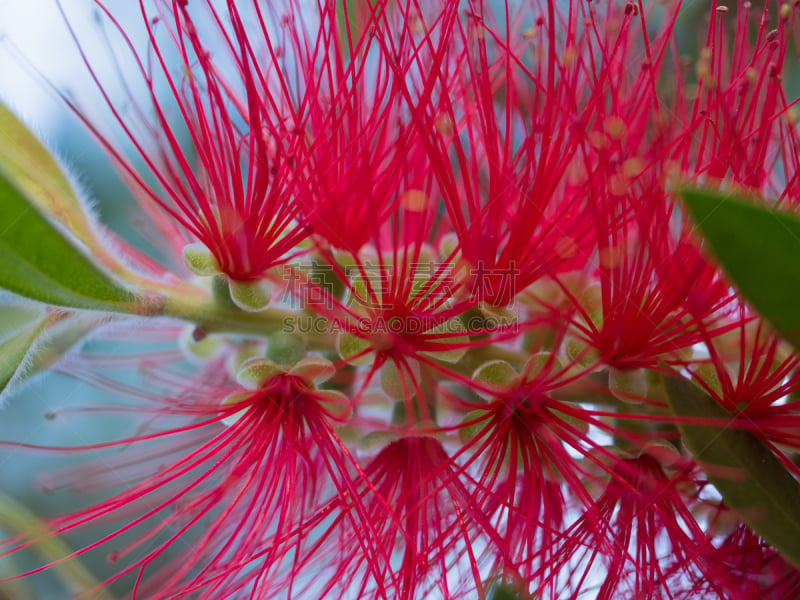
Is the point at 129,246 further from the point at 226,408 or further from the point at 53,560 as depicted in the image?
the point at 53,560

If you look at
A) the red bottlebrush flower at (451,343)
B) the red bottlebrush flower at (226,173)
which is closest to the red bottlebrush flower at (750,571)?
the red bottlebrush flower at (451,343)

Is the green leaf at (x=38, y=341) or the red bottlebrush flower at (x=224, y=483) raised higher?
the green leaf at (x=38, y=341)

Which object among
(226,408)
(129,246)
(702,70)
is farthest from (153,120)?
(702,70)

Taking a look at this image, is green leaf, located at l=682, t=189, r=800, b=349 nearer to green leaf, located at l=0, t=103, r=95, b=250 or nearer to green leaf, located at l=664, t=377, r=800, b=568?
green leaf, located at l=664, t=377, r=800, b=568

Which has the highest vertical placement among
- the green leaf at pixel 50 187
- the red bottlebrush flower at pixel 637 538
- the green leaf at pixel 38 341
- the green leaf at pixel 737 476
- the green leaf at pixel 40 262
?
the green leaf at pixel 50 187

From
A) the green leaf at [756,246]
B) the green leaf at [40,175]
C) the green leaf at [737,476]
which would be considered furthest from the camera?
the green leaf at [40,175]

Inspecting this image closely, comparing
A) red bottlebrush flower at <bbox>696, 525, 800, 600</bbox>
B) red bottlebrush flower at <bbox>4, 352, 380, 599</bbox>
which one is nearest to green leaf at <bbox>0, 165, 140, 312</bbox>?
red bottlebrush flower at <bbox>4, 352, 380, 599</bbox>

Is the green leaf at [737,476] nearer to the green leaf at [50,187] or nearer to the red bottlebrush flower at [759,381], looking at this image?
the red bottlebrush flower at [759,381]
